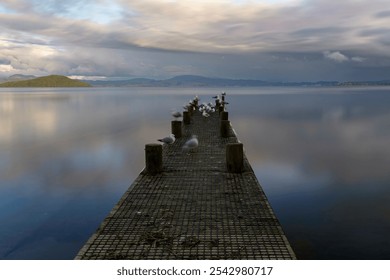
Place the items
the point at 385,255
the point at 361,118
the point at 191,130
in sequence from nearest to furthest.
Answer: the point at 385,255, the point at 191,130, the point at 361,118

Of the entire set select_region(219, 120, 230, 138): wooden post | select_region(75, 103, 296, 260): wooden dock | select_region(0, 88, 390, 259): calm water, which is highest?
select_region(219, 120, 230, 138): wooden post

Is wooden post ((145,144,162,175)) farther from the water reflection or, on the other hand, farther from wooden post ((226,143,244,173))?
the water reflection

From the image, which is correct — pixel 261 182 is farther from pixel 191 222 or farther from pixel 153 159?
pixel 191 222

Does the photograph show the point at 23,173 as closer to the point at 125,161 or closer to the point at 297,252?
the point at 125,161

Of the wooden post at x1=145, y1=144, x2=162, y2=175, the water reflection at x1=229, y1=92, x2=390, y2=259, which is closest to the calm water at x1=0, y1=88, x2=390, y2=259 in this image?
the water reflection at x1=229, y1=92, x2=390, y2=259

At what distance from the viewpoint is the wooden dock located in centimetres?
692

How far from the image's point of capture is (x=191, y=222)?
27.3ft

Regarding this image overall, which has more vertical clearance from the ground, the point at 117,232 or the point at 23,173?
the point at 117,232

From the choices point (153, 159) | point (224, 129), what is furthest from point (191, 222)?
point (224, 129)

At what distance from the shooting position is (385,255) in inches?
393

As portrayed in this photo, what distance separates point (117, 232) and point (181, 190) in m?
3.04

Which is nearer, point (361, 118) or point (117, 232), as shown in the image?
point (117, 232)
